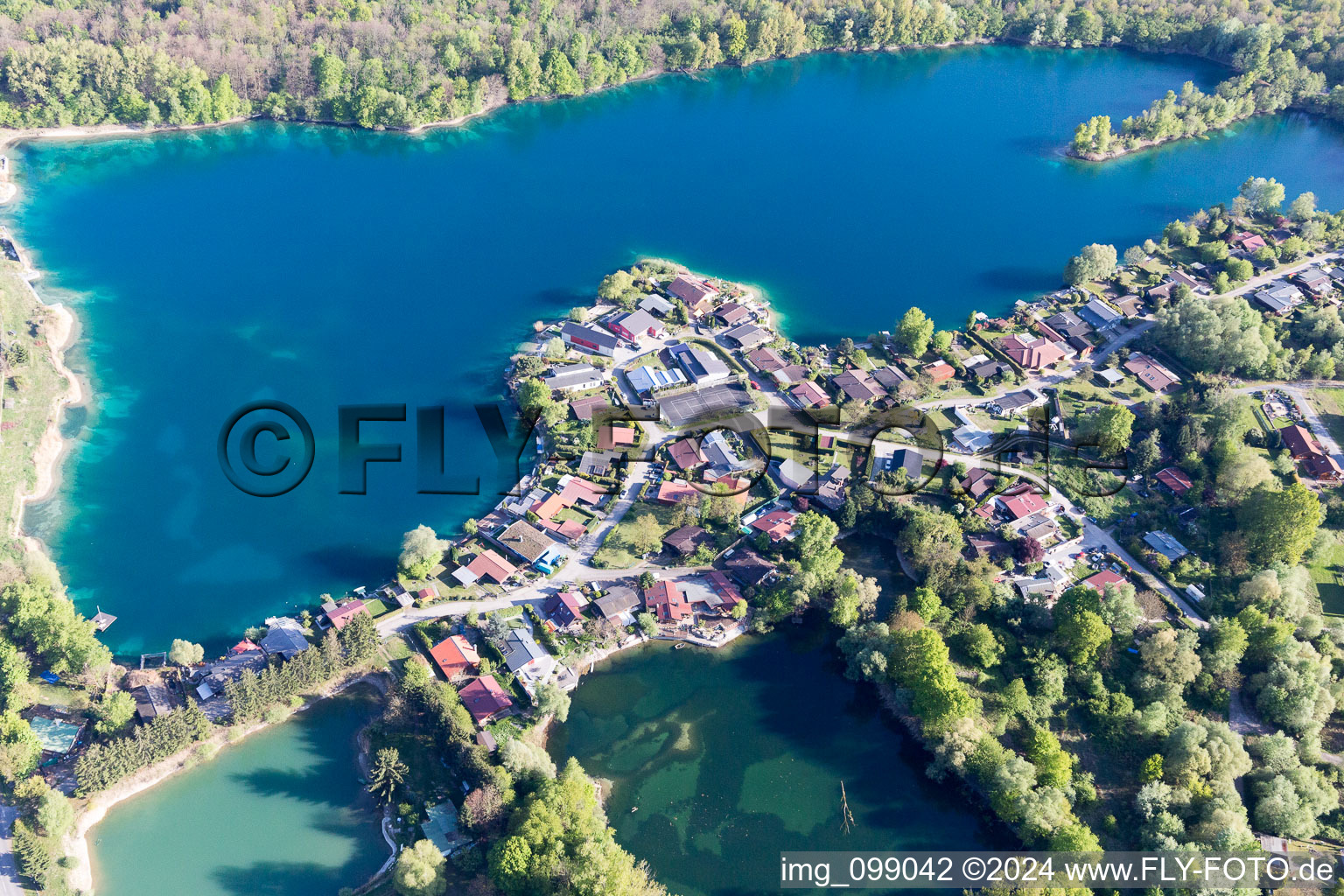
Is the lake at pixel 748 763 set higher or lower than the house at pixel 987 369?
lower

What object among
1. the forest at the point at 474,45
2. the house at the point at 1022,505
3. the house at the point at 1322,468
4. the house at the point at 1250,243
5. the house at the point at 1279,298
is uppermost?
the forest at the point at 474,45

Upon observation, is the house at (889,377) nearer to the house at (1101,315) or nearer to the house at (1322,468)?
the house at (1101,315)

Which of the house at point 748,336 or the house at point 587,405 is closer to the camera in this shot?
the house at point 587,405

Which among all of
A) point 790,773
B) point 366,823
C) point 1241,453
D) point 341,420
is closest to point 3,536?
point 341,420

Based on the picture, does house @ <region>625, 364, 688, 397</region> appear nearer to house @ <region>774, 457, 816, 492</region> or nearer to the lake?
house @ <region>774, 457, 816, 492</region>

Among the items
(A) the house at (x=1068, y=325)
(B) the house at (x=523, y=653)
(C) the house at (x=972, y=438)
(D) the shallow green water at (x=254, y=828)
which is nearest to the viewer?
(D) the shallow green water at (x=254, y=828)

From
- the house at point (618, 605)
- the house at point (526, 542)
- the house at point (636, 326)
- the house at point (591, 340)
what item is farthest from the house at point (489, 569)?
the house at point (636, 326)

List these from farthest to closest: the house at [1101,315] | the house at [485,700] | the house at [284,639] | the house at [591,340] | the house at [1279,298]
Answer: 1. the house at [1279,298]
2. the house at [1101,315]
3. the house at [591,340]
4. the house at [284,639]
5. the house at [485,700]
